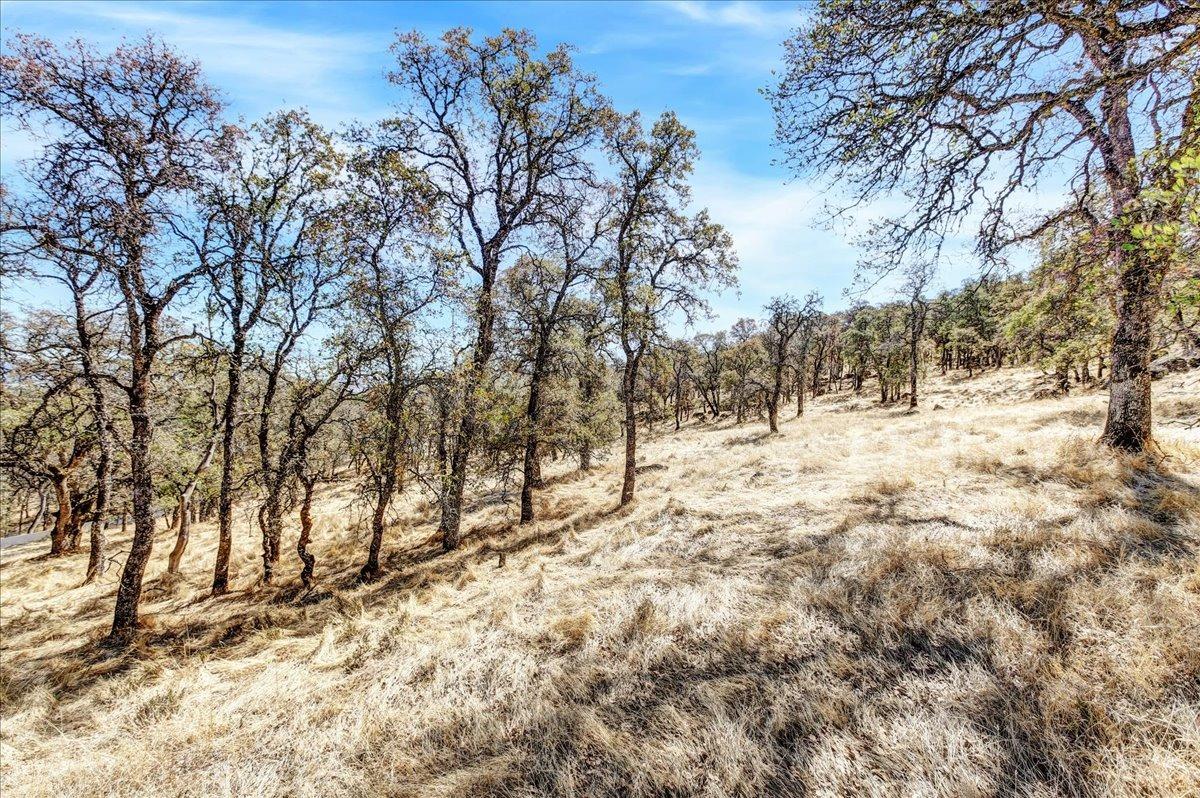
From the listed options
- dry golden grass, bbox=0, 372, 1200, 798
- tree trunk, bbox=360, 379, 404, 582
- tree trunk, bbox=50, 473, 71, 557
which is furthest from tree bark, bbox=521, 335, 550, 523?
tree trunk, bbox=50, 473, 71, 557

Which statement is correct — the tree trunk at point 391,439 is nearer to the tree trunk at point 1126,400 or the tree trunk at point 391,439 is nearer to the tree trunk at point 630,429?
the tree trunk at point 630,429

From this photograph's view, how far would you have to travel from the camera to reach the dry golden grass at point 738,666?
325 centimetres

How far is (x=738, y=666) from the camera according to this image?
4.44 metres

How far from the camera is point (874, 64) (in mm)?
4988

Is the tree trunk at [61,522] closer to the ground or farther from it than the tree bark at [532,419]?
closer to the ground

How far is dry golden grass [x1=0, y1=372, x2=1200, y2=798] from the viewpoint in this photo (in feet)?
10.7

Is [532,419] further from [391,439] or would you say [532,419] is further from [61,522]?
[61,522]

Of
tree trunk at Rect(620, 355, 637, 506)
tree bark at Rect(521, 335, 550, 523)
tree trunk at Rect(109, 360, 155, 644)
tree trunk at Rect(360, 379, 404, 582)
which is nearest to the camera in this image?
tree trunk at Rect(109, 360, 155, 644)

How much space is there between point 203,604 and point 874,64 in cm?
1639

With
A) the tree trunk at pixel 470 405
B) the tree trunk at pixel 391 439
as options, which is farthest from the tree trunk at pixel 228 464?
the tree trunk at pixel 470 405

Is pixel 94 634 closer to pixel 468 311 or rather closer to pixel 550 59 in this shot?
pixel 468 311

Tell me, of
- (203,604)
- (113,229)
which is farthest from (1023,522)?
(203,604)

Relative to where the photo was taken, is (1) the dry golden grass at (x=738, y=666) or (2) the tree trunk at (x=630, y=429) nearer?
(1) the dry golden grass at (x=738, y=666)

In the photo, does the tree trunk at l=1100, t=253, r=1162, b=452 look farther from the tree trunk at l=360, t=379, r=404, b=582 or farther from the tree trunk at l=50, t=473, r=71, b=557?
the tree trunk at l=50, t=473, r=71, b=557
